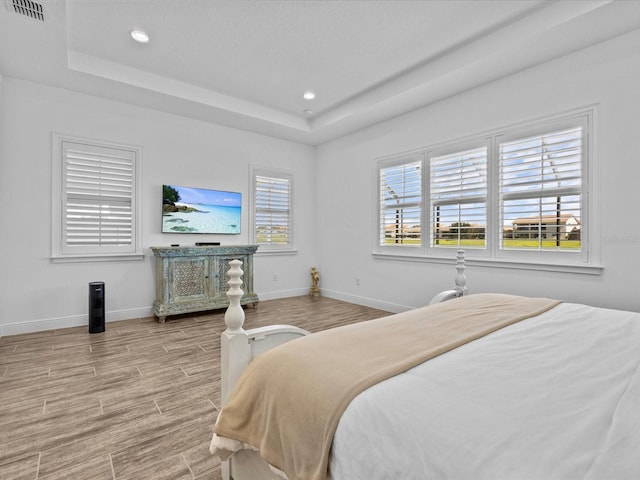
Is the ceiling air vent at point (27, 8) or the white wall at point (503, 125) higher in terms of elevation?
the ceiling air vent at point (27, 8)

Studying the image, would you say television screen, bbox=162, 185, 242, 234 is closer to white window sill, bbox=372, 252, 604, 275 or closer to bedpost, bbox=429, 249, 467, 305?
white window sill, bbox=372, 252, 604, 275

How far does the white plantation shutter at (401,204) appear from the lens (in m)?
4.48

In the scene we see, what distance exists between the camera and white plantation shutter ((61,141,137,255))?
389 centimetres

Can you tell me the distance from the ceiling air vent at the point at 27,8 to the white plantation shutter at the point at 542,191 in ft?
14.5

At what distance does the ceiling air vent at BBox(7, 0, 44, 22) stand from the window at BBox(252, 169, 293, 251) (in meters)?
3.11

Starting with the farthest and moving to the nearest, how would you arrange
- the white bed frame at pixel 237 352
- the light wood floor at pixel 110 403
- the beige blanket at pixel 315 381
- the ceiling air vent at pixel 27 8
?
the ceiling air vent at pixel 27 8 → the light wood floor at pixel 110 403 → the white bed frame at pixel 237 352 → the beige blanket at pixel 315 381

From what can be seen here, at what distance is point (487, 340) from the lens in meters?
1.31

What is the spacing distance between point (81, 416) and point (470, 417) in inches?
90.3

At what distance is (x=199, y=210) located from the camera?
4.79 meters

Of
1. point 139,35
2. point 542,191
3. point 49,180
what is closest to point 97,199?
point 49,180

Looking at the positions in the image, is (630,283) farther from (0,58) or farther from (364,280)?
(0,58)

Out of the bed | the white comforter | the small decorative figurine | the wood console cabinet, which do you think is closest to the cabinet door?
the wood console cabinet

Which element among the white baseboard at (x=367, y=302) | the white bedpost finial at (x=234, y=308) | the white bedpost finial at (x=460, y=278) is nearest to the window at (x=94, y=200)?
the white baseboard at (x=367, y=302)

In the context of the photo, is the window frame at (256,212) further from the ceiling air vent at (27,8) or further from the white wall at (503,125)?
the ceiling air vent at (27,8)
